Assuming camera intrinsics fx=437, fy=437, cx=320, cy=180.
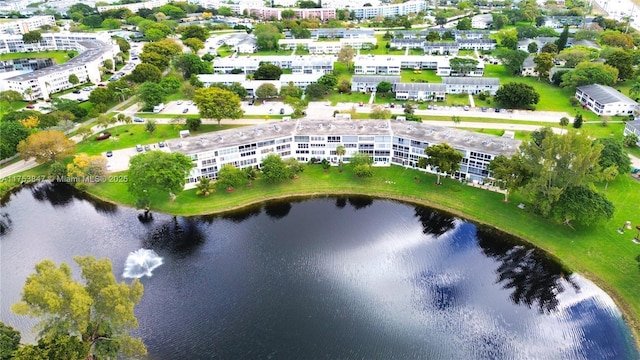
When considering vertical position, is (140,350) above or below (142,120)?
below

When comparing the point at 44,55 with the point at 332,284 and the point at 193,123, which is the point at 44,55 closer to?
the point at 193,123

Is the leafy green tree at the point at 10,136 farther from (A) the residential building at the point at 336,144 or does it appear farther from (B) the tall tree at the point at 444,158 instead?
(B) the tall tree at the point at 444,158

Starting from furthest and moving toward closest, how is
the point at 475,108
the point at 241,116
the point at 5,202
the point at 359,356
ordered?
the point at 475,108 < the point at 241,116 < the point at 5,202 < the point at 359,356

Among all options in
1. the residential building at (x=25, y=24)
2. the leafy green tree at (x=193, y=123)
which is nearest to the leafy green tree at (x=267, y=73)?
the leafy green tree at (x=193, y=123)

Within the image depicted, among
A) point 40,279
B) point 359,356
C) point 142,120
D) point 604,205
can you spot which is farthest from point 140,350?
point 142,120

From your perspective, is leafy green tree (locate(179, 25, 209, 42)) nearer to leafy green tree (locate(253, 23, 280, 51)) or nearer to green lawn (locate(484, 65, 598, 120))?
leafy green tree (locate(253, 23, 280, 51))

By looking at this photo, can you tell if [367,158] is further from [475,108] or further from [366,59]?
[366,59]

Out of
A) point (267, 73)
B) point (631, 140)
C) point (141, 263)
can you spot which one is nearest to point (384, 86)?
point (267, 73)
